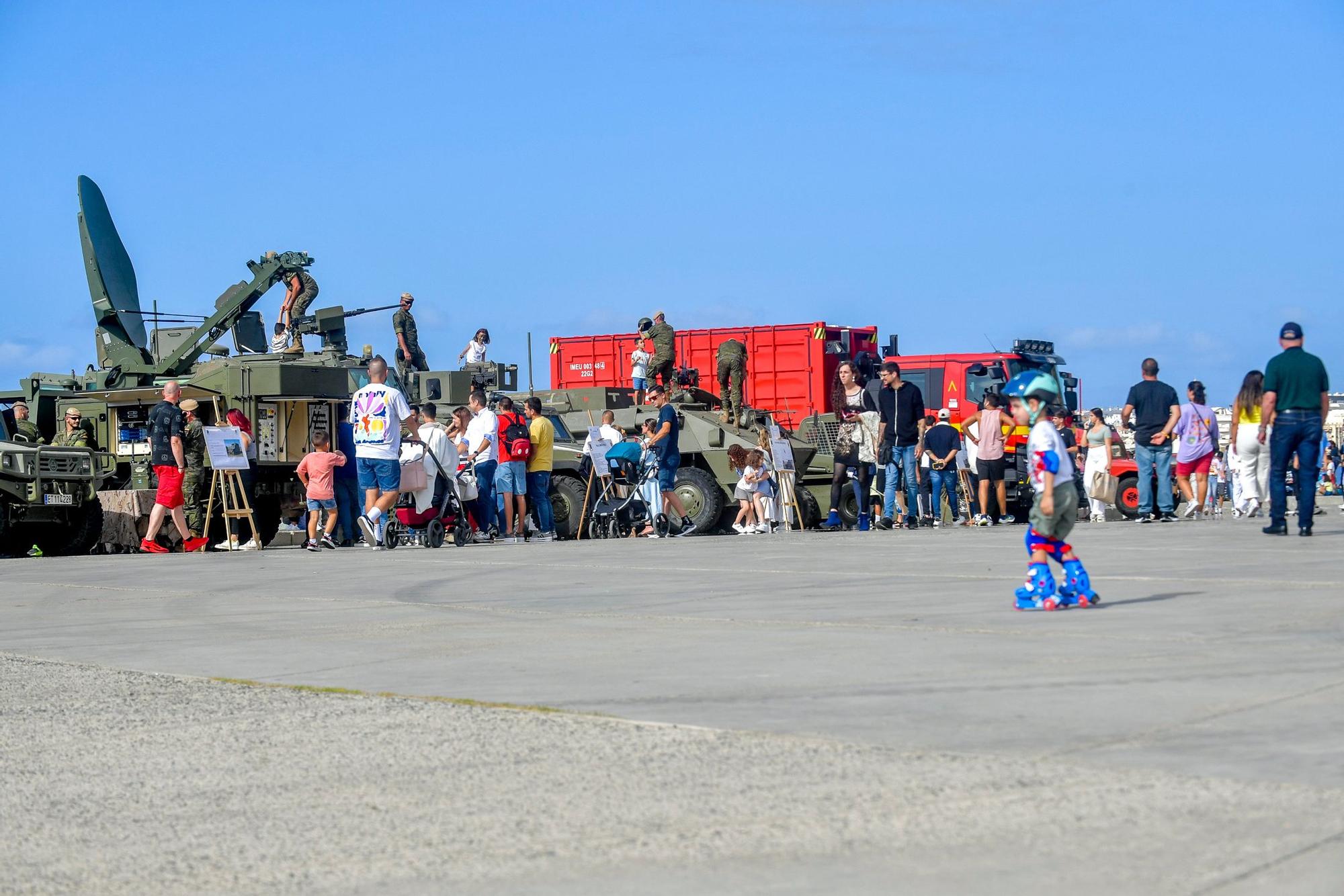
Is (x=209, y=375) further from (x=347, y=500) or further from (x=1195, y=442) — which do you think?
(x=1195, y=442)

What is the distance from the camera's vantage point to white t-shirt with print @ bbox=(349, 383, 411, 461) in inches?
646

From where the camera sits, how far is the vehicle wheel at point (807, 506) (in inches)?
843

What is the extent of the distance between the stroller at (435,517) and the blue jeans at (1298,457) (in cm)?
825

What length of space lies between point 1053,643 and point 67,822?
3988 millimetres

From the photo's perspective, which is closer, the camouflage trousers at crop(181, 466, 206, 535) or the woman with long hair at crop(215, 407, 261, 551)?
the woman with long hair at crop(215, 407, 261, 551)

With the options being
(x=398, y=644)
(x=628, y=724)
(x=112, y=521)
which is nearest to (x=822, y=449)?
(x=112, y=521)

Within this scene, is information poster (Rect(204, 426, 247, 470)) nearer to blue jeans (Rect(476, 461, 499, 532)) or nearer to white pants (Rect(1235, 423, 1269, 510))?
blue jeans (Rect(476, 461, 499, 532))

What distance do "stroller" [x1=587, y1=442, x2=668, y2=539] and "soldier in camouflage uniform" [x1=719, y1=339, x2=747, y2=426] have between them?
2451 millimetres

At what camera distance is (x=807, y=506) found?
2152 cm

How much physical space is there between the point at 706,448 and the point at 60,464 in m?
7.62

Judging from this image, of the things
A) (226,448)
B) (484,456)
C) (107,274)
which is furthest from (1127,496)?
(107,274)

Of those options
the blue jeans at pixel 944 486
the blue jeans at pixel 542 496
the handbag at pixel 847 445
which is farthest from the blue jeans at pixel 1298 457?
the blue jeans at pixel 542 496

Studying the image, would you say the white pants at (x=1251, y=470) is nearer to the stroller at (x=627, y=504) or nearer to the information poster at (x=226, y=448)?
the stroller at (x=627, y=504)

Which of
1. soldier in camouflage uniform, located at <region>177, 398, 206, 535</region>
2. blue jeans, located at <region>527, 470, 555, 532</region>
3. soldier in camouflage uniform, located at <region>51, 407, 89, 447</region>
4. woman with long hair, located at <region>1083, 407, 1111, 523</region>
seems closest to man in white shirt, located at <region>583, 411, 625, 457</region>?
blue jeans, located at <region>527, 470, 555, 532</region>
